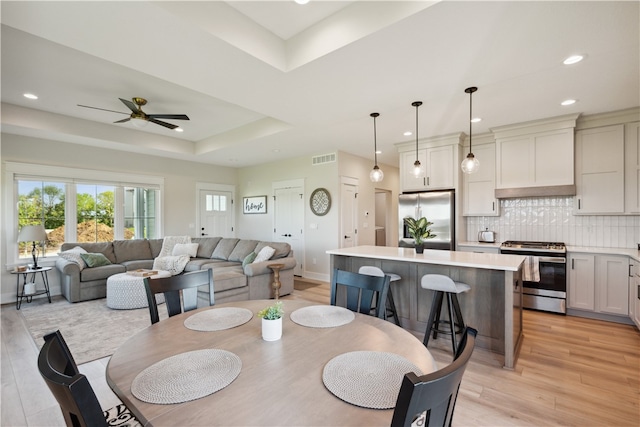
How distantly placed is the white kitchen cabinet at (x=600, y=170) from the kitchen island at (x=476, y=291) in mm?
1946

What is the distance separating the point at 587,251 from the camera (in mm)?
3609

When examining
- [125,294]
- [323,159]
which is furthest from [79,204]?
[323,159]

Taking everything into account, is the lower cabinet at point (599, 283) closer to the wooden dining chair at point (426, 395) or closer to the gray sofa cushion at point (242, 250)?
the wooden dining chair at point (426, 395)

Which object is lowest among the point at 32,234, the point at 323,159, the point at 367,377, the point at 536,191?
the point at 367,377

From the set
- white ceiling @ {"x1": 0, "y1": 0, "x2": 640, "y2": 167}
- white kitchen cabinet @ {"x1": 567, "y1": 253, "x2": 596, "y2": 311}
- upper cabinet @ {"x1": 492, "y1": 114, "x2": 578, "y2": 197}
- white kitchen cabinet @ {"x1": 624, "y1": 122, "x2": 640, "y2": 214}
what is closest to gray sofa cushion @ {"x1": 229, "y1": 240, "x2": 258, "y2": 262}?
white ceiling @ {"x1": 0, "y1": 0, "x2": 640, "y2": 167}

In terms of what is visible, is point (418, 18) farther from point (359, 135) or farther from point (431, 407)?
point (359, 135)

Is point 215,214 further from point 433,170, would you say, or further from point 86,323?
point 433,170

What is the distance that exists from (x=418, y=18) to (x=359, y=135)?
9.37ft

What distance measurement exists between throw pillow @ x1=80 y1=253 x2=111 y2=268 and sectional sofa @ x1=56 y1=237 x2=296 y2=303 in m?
0.06

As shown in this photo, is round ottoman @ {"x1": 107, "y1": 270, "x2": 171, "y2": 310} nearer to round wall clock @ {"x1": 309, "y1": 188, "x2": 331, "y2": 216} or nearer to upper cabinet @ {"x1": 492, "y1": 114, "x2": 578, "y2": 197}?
round wall clock @ {"x1": 309, "y1": 188, "x2": 331, "y2": 216}

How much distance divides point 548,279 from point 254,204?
235 inches

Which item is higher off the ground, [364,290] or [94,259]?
[364,290]

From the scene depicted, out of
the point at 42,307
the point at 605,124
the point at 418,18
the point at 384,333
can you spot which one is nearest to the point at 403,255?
the point at 384,333

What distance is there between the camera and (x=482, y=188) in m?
4.67
